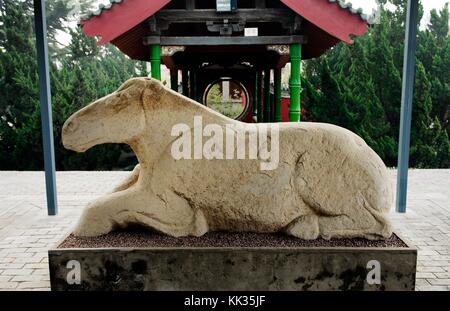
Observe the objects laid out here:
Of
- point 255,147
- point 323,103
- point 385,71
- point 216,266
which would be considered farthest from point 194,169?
point 385,71

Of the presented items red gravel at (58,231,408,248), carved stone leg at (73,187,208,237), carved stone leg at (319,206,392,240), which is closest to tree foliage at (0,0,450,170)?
carved stone leg at (319,206,392,240)

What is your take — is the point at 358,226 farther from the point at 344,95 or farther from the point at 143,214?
the point at 344,95

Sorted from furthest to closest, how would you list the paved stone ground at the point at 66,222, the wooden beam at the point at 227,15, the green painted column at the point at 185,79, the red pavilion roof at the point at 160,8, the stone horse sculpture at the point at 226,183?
1. the green painted column at the point at 185,79
2. the wooden beam at the point at 227,15
3. the red pavilion roof at the point at 160,8
4. the paved stone ground at the point at 66,222
5. the stone horse sculpture at the point at 226,183

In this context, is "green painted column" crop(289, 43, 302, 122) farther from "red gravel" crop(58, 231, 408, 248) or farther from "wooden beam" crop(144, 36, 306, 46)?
"red gravel" crop(58, 231, 408, 248)

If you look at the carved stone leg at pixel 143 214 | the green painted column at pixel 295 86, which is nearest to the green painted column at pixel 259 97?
the green painted column at pixel 295 86

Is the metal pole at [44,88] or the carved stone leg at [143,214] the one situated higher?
the metal pole at [44,88]

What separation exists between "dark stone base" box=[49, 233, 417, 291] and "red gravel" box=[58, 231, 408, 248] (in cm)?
8

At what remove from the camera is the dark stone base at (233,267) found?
281 cm

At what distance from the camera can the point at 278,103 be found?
849 cm

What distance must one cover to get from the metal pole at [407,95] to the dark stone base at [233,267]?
8.12 feet

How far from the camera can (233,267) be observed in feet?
9.30

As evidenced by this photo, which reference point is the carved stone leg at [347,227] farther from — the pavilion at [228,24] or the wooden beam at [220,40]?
the wooden beam at [220,40]

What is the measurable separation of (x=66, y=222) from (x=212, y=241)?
2546 millimetres

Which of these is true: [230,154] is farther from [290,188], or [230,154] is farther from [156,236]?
[156,236]
